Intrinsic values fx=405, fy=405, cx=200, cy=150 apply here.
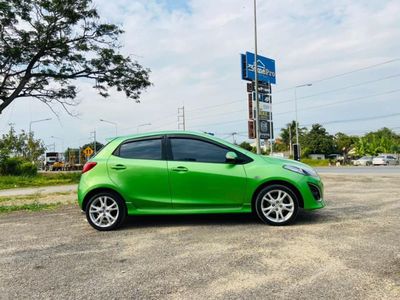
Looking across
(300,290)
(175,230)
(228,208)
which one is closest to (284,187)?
(228,208)

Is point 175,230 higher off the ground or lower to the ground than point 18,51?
lower

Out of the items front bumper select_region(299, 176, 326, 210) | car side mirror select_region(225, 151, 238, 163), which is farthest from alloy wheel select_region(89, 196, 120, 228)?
front bumper select_region(299, 176, 326, 210)

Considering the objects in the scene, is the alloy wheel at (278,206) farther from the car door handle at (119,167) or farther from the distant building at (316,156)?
the distant building at (316,156)

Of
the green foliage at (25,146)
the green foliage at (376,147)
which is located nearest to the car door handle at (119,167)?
the green foliage at (25,146)

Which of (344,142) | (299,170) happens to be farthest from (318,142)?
(299,170)

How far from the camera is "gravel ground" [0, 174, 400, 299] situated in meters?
3.68

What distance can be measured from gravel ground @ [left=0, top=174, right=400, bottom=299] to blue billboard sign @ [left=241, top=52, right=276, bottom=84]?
49.3 feet

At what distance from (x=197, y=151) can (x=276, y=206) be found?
4.94 feet

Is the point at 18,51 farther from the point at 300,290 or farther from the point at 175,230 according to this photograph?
the point at 300,290

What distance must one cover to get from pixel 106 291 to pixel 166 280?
1.90 ft

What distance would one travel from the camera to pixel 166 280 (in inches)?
156

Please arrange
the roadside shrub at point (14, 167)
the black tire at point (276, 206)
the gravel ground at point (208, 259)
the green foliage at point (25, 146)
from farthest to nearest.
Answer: the green foliage at point (25, 146), the roadside shrub at point (14, 167), the black tire at point (276, 206), the gravel ground at point (208, 259)

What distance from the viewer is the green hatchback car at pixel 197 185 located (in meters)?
6.27

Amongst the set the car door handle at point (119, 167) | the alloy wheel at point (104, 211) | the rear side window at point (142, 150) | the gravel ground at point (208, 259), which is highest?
the rear side window at point (142, 150)
